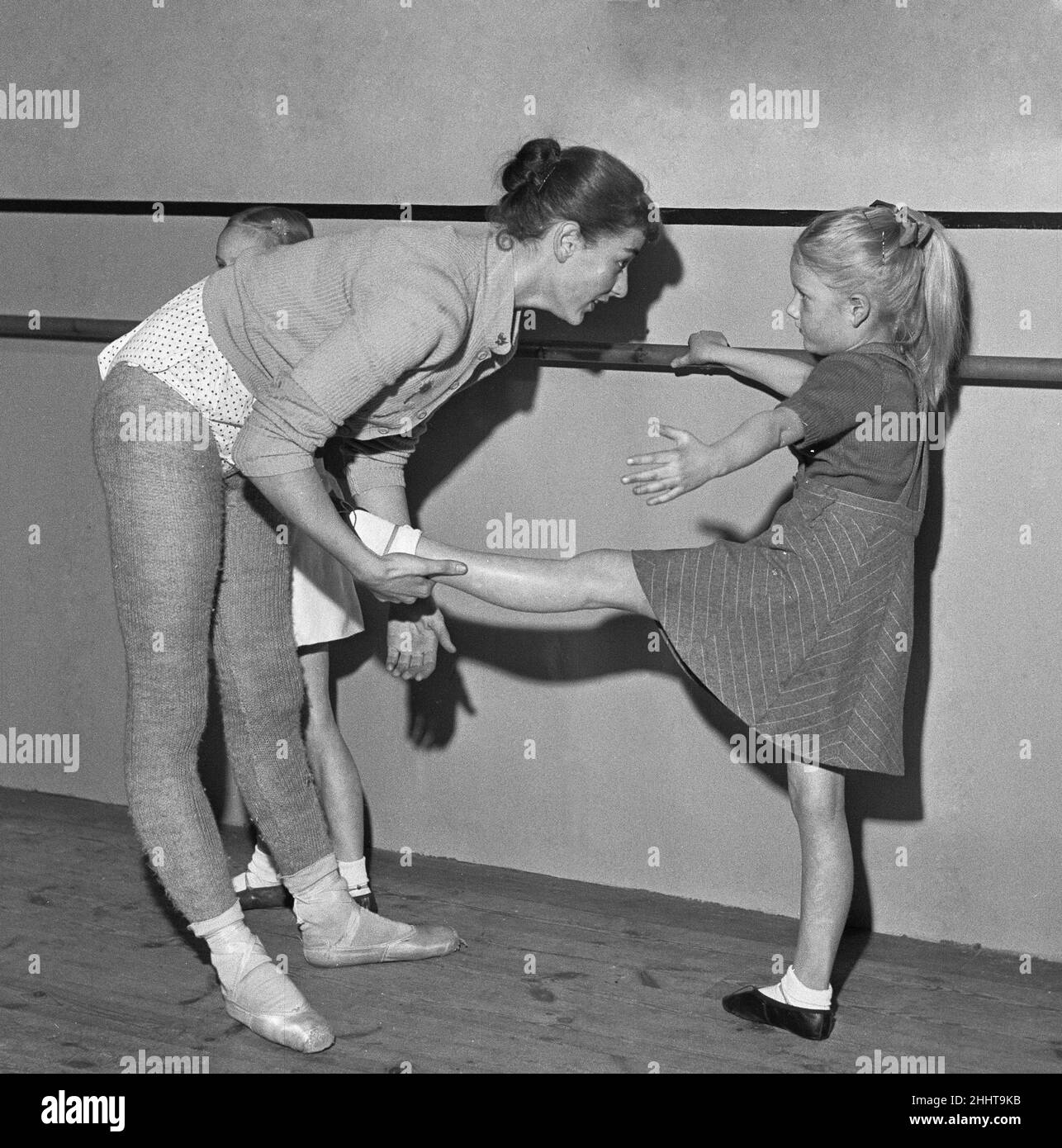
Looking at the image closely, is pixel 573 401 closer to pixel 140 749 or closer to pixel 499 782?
pixel 499 782

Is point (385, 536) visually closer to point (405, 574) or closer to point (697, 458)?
point (405, 574)

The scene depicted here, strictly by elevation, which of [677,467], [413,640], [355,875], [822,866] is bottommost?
[355,875]

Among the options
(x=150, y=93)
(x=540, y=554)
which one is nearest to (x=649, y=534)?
(x=540, y=554)

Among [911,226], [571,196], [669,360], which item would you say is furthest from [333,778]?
[911,226]

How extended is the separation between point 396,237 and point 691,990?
3.87 feet

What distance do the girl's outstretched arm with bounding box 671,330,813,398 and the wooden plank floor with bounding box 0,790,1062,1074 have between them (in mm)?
891

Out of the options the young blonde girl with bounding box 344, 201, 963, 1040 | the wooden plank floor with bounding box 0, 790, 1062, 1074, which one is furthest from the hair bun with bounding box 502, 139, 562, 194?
the wooden plank floor with bounding box 0, 790, 1062, 1074

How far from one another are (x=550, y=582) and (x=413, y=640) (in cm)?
37

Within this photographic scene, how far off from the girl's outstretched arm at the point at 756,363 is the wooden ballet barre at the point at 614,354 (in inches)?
1.8

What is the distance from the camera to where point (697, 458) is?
1886mm

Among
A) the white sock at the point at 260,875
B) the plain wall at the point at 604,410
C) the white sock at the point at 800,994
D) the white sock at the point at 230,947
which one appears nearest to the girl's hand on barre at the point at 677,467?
the plain wall at the point at 604,410

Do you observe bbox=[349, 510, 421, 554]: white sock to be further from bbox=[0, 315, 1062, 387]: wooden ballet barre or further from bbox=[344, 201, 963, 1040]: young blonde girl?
bbox=[0, 315, 1062, 387]: wooden ballet barre

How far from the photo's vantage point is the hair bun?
2.05 m

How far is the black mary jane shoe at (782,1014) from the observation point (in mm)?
2104
